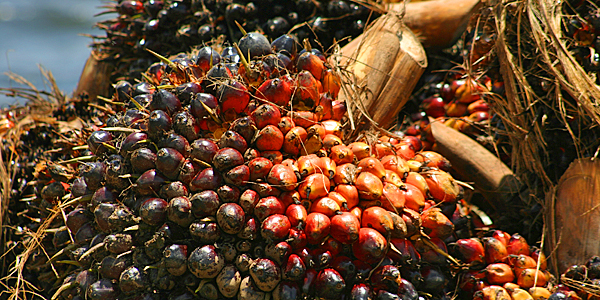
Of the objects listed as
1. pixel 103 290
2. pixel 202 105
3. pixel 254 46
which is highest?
pixel 254 46

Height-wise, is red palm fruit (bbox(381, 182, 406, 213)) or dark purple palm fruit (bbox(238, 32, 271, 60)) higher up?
dark purple palm fruit (bbox(238, 32, 271, 60))

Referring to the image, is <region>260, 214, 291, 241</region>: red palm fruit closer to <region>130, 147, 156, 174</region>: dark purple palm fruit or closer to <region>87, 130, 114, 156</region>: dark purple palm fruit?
<region>130, 147, 156, 174</region>: dark purple palm fruit

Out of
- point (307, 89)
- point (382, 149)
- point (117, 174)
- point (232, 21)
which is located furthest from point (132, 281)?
point (232, 21)

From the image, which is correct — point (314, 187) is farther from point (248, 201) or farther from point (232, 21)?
point (232, 21)

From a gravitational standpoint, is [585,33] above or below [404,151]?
above

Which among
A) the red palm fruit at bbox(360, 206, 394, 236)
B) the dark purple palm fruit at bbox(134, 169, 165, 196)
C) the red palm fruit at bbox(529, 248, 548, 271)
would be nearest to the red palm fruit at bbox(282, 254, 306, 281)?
the red palm fruit at bbox(360, 206, 394, 236)
